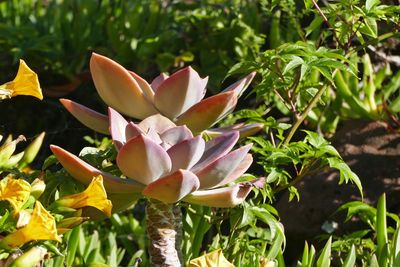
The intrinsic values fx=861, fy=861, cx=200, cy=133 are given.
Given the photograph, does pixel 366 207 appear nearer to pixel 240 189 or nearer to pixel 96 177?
pixel 240 189

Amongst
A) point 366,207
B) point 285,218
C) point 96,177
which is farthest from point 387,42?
point 96,177

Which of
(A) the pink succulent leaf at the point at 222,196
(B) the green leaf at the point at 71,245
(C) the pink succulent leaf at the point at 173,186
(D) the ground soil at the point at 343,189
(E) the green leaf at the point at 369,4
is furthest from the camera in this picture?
(D) the ground soil at the point at 343,189

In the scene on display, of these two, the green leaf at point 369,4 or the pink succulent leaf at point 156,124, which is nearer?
the pink succulent leaf at point 156,124

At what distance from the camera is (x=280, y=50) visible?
7.82 ft

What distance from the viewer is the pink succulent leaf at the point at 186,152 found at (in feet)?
6.18

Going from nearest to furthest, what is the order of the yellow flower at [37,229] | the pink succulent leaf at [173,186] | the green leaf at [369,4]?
the yellow flower at [37,229]
the pink succulent leaf at [173,186]
the green leaf at [369,4]

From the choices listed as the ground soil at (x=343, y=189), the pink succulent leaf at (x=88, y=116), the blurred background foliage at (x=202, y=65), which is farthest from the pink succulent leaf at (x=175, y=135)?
the ground soil at (x=343, y=189)

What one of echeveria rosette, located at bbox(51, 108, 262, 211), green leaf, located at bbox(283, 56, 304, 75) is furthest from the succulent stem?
green leaf, located at bbox(283, 56, 304, 75)

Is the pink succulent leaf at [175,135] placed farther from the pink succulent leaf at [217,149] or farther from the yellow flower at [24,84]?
the yellow flower at [24,84]

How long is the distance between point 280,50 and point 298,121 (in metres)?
0.22

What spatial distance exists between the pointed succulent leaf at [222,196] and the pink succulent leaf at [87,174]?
131 millimetres

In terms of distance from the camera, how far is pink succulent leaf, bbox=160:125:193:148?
2.00 metres

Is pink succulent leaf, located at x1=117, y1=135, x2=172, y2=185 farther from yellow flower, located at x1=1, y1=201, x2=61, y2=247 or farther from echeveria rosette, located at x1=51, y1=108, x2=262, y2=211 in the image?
yellow flower, located at x1=1, y1=201, x2=61, y2=247

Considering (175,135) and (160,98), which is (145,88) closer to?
(160,98)
